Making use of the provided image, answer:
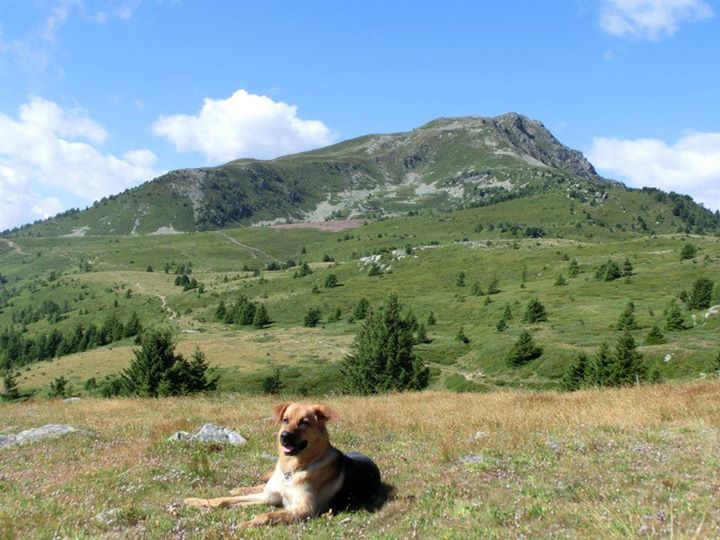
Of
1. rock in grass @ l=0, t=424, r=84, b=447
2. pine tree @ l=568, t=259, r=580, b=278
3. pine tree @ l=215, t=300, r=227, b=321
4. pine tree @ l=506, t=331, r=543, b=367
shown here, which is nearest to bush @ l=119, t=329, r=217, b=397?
rock in grass @ l=0, t=424, r=84, b=447

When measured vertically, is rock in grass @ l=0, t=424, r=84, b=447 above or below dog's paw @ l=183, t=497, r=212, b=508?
below

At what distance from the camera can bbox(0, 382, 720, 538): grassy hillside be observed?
23.1ft

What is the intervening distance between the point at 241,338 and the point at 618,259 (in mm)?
117729

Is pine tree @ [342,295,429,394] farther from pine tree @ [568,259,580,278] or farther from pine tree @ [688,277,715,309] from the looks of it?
pine tree @ [568,259,580,278]

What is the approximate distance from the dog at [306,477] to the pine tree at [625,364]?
4938cm

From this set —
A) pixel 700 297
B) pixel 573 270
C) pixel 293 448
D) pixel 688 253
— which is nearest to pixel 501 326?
pixel 700 297

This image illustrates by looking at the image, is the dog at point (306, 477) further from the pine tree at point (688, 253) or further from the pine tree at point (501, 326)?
the pine tree at point (688, 253)

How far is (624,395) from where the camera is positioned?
57.7ft

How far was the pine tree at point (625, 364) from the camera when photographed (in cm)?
5245

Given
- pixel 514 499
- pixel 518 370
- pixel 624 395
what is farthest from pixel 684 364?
pixel 514 499

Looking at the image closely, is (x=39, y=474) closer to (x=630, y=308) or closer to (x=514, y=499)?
(x=514, y=499)

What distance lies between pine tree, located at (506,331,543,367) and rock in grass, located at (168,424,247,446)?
224 ft

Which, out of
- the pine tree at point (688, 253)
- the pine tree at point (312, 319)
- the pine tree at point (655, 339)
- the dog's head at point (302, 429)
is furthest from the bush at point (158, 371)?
the pine tree at point (688, 253)

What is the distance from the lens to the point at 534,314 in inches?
4210
